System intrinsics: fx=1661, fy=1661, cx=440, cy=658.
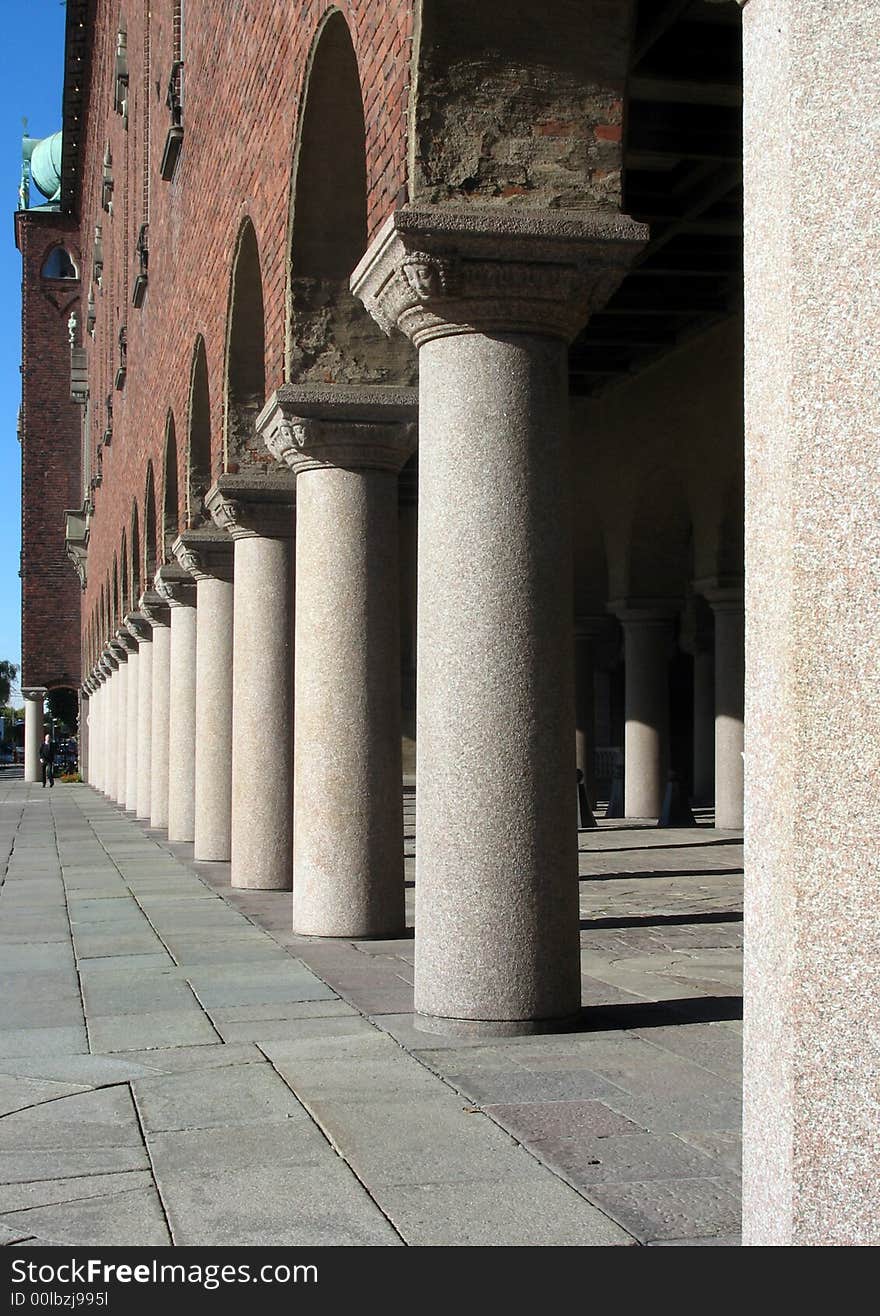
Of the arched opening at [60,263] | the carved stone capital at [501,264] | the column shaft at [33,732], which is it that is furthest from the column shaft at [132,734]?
the arched opening at [60,263]

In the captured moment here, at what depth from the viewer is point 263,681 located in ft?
36.2

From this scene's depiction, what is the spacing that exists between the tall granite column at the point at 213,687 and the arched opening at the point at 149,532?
710 centimetres

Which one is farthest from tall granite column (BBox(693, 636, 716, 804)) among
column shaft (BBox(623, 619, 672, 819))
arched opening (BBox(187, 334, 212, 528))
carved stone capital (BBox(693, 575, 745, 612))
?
arched opening (BBox(187, 334, 212, 528))

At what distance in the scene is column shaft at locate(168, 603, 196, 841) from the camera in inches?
640

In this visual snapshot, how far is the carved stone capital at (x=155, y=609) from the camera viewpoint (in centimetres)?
1989

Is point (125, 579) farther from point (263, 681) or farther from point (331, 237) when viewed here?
point (331, 237)

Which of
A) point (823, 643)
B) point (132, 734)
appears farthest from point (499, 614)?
point (132, 734)

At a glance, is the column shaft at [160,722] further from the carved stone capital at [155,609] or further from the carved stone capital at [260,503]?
the carved stone capital at [260,503]

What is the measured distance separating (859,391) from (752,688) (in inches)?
22.3

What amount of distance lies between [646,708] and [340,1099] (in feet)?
49.6

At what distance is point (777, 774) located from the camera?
9.09 ft
